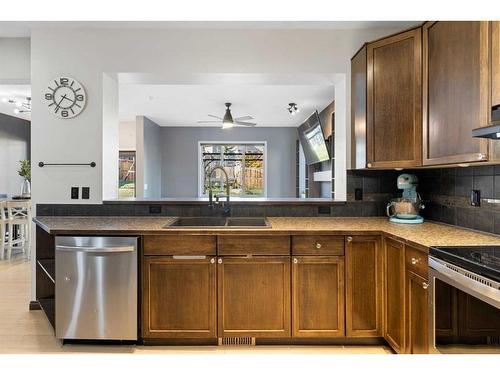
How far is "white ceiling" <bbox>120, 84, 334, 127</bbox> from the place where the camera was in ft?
14.9

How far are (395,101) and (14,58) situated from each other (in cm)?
329

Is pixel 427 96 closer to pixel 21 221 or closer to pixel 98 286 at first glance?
pixel 98 286

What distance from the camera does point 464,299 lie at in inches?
53.8

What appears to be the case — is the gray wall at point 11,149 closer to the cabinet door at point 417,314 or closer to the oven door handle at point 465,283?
the cabinet door at point 417,314

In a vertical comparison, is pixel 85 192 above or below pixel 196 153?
below

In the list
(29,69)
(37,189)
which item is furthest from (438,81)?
(29,69)

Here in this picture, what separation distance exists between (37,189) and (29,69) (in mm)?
1143

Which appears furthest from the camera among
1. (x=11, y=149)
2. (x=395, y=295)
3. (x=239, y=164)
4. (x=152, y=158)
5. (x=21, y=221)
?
(x=239, y=164)

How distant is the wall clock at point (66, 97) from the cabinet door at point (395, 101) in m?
2.35

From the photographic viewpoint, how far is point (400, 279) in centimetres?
194

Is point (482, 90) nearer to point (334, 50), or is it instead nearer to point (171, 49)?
point (334, 50)

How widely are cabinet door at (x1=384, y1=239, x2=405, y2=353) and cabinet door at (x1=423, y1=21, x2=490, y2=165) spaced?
0.59 metres

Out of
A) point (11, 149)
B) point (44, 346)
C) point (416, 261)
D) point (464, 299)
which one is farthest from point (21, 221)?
point (464, 299)

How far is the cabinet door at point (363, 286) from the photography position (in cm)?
217
